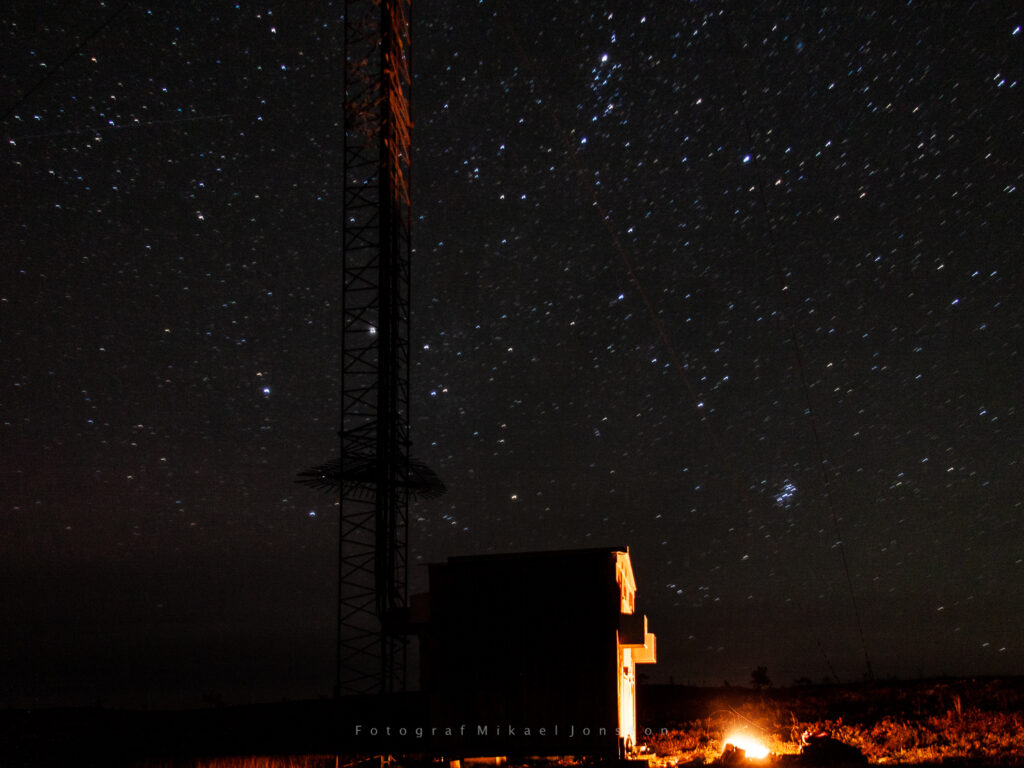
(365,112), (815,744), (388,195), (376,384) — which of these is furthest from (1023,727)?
(365,112)

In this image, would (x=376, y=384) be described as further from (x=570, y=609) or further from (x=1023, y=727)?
(x=1023, y=727)

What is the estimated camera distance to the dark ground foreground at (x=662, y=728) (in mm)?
17516

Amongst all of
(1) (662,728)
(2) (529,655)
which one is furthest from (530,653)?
(1) (662,728)

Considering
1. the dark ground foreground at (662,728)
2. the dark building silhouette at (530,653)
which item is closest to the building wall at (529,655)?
the dark building silhouette at (530,653)

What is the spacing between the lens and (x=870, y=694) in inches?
1197

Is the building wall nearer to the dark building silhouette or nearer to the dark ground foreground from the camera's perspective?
the dark building silhouette

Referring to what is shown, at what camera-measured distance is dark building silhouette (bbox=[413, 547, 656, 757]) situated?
650 inches

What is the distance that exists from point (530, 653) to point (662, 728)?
8.74m

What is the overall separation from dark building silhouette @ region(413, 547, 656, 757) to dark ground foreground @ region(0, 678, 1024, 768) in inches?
37.4

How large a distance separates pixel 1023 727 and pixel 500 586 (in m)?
11.5

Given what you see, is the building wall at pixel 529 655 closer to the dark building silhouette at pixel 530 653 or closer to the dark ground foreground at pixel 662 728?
the dark building silhouette at pixel 530 653

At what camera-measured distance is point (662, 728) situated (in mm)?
23703

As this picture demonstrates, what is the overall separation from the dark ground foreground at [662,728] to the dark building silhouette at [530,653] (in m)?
0.95

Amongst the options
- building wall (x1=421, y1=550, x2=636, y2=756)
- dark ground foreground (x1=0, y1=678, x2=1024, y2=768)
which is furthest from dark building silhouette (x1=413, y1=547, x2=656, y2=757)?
dark ground foreground (x1=0, y1=678, x2=1024, y2=768)
